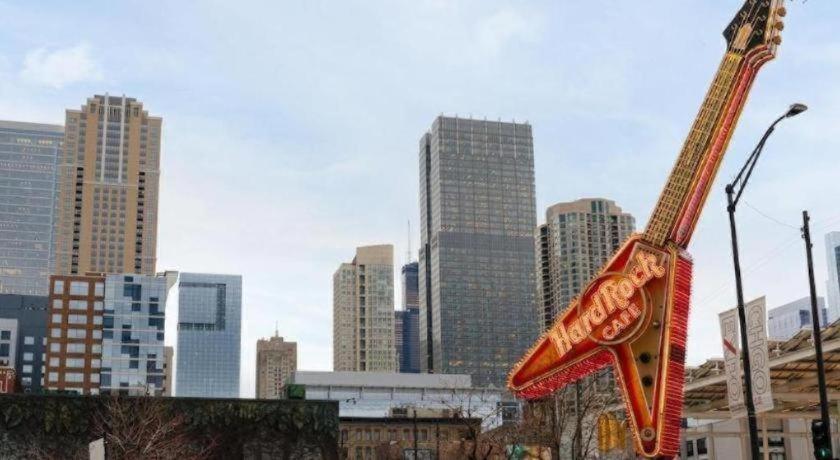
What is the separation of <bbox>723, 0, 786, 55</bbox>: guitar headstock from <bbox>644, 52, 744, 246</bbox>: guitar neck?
568 millimetres

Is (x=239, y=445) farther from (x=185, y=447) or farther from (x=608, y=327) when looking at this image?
(x=608, y=327)

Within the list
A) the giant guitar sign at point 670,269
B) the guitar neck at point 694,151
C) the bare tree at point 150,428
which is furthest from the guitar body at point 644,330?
the bare tree at point 150,428

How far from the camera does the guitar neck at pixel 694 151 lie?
42812 millimetres

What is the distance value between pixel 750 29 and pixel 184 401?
146ft

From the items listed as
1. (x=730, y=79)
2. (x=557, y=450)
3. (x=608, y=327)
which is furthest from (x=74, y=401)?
(x=730, y=79)

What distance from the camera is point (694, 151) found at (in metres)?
43.2

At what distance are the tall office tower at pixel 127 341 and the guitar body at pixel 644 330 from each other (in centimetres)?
15767

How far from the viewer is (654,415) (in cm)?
4247

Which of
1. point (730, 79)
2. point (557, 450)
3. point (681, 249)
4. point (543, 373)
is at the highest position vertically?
point (730, 79)

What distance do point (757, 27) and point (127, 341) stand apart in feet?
554

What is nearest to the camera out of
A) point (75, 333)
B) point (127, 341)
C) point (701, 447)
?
point (701, 447)

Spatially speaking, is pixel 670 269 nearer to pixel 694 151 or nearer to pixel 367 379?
pixel 694 151

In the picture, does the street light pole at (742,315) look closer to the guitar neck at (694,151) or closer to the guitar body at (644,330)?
the guitar body at (644,330)

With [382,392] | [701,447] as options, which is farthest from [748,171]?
[382,392]
